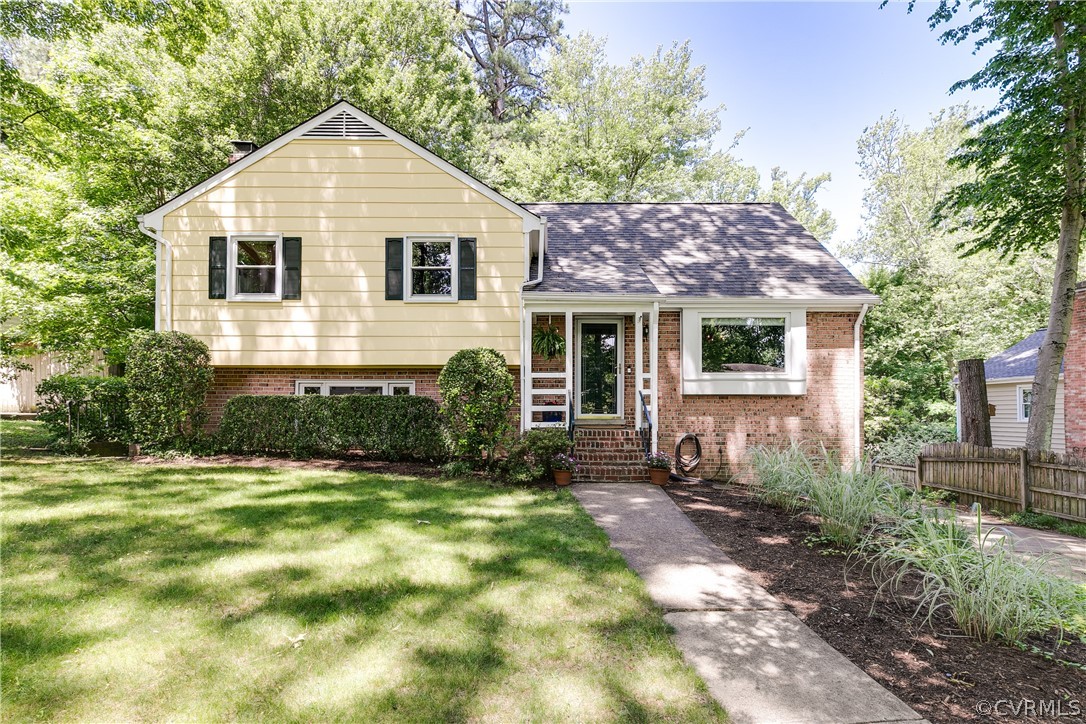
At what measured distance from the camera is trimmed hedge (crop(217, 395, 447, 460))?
888 centimetres

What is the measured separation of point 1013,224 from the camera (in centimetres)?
1002

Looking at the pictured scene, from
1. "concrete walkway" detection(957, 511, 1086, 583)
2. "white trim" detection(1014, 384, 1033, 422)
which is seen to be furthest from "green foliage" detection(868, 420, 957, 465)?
"concrete walkway" detection(957, 511, 1086, 583)

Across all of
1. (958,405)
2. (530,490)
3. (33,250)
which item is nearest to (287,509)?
(530,490)

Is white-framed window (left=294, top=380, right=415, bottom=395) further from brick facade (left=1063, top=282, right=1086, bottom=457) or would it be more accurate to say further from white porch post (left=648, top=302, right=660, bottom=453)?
brick facade (left=1063, top=282, right=1086, bottom=457)

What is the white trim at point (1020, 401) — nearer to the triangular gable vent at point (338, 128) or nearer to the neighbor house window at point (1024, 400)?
the neighbor house window at point (1024, 400)

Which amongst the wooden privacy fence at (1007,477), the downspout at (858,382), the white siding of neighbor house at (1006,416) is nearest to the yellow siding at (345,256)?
the downspout at (858,382)

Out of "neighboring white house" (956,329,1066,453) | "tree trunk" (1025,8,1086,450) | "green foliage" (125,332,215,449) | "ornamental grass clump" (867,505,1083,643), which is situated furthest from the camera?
"neighboring white house" (956,329,1066,453)

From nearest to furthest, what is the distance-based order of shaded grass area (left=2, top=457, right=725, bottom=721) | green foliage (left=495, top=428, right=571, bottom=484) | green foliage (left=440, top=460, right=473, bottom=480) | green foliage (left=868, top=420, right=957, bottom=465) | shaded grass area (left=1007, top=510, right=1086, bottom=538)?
shaded grass area (left=2, top=457, right=725, bottom=721), shaded grass area (left=1007, top=510, right=1086, bottom=538), green foliage (left=495, top=428, right=571, bottom=484), green foliage (left=440, top=460, right=473, bottom=480), green foliage (left=868, top=420, right=957, bottom=465)

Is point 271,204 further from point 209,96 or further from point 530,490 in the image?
point 209,96

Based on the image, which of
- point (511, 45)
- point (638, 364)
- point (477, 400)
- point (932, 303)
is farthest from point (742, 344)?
point (511, 45)

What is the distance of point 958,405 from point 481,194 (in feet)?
55.5

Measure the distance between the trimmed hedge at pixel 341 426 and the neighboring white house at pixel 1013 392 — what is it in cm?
1755

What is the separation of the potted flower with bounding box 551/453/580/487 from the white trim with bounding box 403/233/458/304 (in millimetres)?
4134

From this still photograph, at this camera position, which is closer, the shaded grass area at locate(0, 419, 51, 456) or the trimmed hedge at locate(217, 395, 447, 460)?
the trimmed hedge at locate(217, 395, 447, 460)
